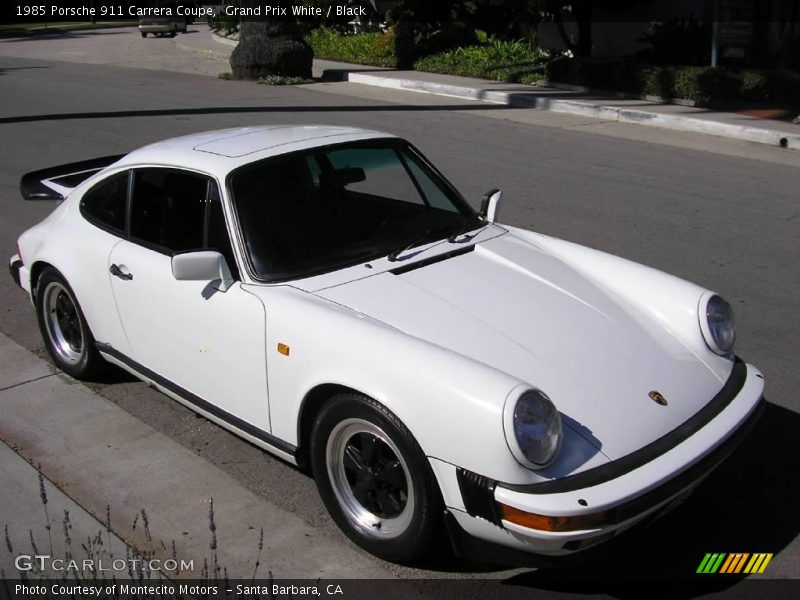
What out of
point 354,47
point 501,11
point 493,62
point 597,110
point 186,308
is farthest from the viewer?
point 354,47

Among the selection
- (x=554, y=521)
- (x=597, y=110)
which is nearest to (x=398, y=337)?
(x=554, y=521)

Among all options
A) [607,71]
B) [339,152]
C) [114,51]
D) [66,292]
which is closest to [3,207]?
[66,292]

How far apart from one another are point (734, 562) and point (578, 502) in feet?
3.08

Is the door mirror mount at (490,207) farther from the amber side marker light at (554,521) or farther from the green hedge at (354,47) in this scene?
the green hedge at (354,47)

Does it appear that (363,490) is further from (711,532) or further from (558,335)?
(711,532)

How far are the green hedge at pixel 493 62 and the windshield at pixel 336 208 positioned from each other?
47.8 ft

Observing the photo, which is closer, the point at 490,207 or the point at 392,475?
the point at 392,475

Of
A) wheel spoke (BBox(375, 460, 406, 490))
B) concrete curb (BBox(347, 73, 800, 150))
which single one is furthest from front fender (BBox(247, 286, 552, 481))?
concrete curb (BBox(347, 73, 800, 150))

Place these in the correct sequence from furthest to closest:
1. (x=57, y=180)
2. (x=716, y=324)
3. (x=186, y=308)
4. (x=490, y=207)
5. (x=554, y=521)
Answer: (x=57, y=180) → (x=490, y=207) → (x=186, y=308) → (x=716, y=324) → (x=554, y=521)

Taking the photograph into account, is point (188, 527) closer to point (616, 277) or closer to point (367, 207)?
point (367, 207)

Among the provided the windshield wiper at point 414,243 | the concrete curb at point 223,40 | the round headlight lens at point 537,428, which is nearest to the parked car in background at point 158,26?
the concrete curb at point 223,40

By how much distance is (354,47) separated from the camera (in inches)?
938

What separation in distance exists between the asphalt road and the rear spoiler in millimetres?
980

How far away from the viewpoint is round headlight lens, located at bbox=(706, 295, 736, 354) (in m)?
4.02
